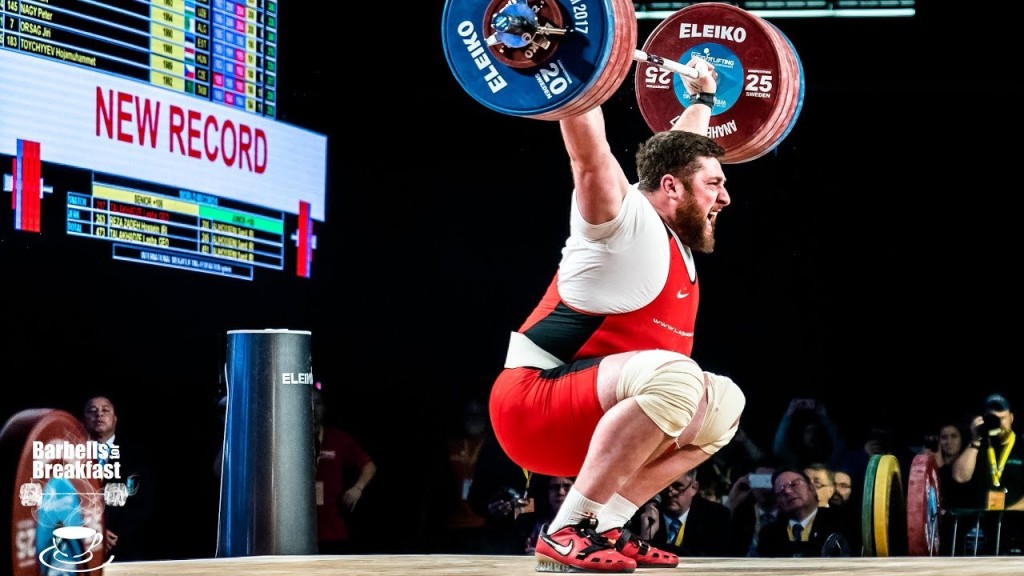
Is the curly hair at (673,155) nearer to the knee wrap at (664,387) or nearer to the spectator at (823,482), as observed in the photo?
the knee wrap at (664,387)

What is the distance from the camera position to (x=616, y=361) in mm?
3117

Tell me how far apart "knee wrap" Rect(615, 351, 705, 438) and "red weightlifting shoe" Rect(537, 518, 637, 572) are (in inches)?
11.3

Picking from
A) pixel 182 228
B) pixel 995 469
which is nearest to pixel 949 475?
pixel 995 469

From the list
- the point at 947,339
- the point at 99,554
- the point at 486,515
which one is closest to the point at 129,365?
the point at 486,515

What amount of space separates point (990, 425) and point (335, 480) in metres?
2.95

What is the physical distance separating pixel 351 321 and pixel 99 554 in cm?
522

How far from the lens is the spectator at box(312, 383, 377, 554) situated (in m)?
6.29

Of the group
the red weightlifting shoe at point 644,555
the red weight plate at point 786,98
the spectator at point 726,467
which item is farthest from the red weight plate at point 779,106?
the spectator at point 726,467

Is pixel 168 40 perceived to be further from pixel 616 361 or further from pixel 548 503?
pixel 616 361

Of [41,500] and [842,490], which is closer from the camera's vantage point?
[41,500]

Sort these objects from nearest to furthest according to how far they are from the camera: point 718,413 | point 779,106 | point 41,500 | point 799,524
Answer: point 41,500
point 718,413
point 779,106
point 799,524

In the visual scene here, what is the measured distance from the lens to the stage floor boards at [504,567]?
10.0 feet

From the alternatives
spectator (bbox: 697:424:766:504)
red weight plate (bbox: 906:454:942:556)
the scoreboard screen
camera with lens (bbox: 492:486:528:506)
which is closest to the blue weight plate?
red weight plate (bbox: 906:454:942:556)

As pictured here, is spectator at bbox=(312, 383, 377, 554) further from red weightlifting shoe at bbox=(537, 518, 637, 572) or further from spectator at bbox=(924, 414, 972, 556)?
red weightlifting shoe at bbox=(537, 518, 637, 572)
